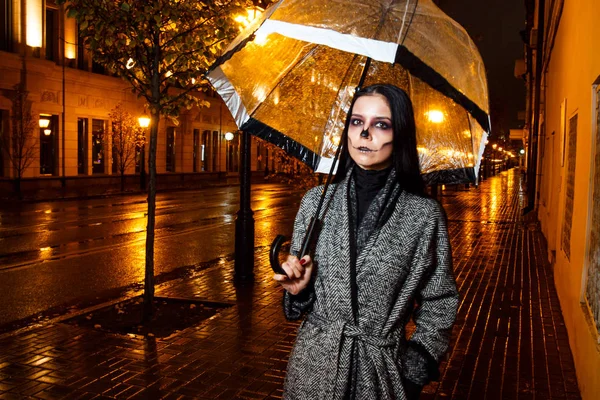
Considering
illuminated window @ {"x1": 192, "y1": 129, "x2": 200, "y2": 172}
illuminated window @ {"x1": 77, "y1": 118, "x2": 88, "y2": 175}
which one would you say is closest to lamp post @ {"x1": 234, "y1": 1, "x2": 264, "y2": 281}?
illuminated window @ {"x1": 77, "y1": 118, "x2": 88, "y2": 175}

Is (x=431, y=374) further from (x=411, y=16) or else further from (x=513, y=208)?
(x=513, y=208)

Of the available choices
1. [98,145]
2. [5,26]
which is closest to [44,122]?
[98,145]

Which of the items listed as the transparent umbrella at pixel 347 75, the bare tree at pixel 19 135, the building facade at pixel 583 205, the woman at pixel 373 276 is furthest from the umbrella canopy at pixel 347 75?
the bare tree at pixel 19 135

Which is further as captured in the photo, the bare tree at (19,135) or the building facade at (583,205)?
the bare tree at (19,135)

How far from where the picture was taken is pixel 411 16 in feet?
9.77

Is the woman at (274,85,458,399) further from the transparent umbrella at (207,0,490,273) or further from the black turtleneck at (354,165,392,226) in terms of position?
the transparent umbrella at (207,0,490,273)

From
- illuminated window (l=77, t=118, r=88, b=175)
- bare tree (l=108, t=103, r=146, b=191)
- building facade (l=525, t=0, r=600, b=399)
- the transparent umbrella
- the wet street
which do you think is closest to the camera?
the transparent umbrella

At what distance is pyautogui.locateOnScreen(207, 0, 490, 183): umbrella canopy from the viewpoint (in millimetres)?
2873

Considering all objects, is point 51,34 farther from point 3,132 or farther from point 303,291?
point 303,291

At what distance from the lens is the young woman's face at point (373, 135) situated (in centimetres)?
260

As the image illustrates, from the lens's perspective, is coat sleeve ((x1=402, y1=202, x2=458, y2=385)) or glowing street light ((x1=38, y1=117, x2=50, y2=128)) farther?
glowing street light ((x1=38, y1=117, x2=50, y2=128))

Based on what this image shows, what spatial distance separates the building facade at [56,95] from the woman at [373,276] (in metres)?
22.9

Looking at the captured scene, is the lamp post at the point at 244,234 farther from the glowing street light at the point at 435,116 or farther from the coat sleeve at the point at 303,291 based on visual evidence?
the coat sleeve at the point at 303,291

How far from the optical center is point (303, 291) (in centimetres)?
259
